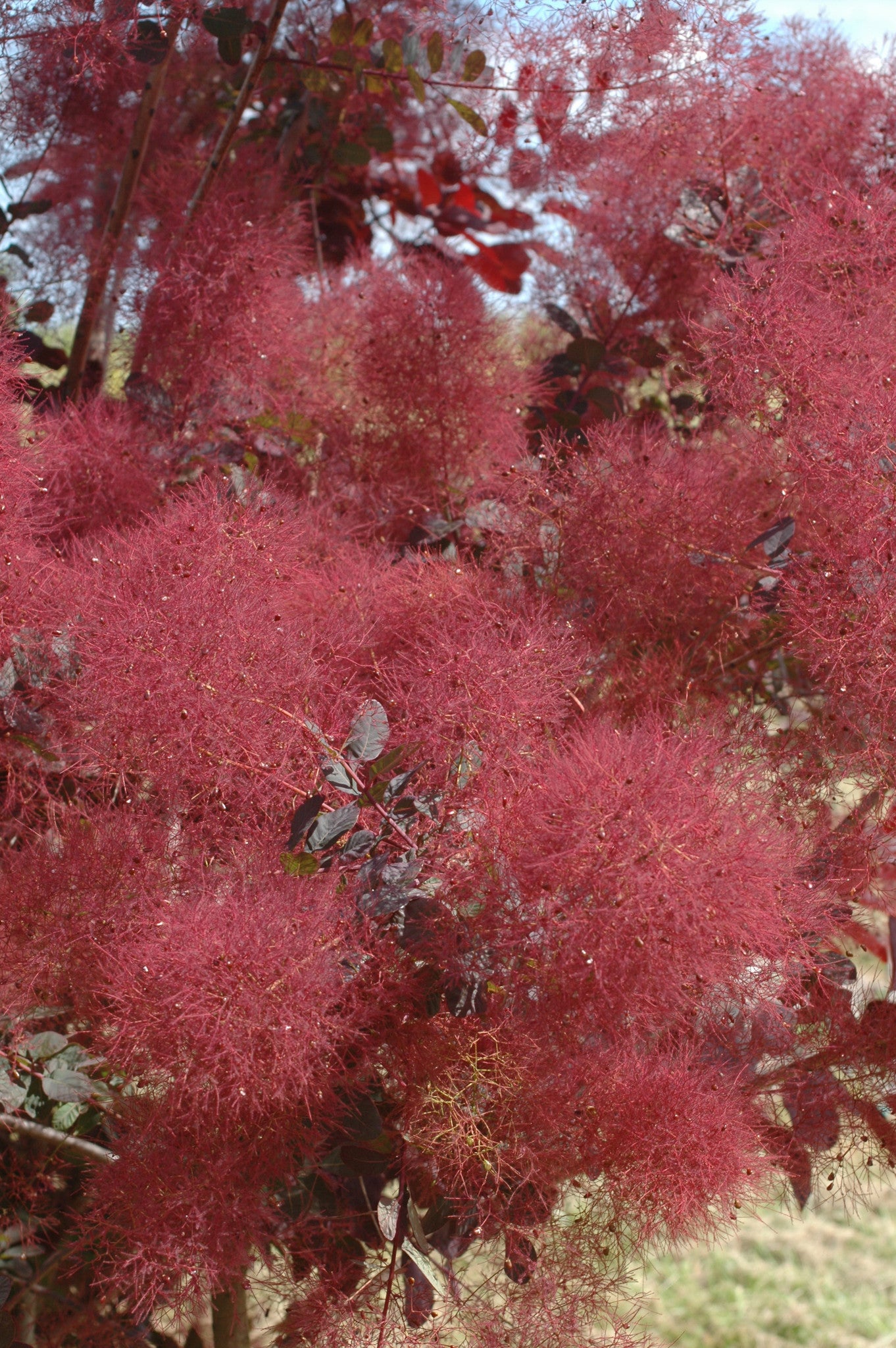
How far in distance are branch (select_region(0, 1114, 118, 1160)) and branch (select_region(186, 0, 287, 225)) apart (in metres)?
0.85

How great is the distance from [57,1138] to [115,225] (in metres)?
0.90

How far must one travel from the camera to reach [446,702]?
Result: 85 centimetres

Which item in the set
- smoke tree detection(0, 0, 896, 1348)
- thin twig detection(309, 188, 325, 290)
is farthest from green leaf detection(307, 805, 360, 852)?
thin twig detection(309, 188, 325, 290)

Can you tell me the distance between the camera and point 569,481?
1.01 metres

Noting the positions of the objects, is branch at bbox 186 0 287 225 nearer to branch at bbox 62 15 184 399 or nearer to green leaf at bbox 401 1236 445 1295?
branch at bbox 62 15 184 399

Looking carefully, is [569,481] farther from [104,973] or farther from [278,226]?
[104,973]

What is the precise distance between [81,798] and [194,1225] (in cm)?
39

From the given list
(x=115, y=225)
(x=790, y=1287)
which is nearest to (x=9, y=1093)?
(x=115, y=225)

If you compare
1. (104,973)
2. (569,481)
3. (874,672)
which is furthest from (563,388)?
(104,973)

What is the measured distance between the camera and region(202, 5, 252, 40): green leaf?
1.06 metres

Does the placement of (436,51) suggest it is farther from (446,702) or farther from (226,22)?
(446,702)

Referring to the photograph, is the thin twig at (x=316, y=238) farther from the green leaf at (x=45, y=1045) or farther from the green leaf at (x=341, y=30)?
the green leaf at (x=45, y=1045)

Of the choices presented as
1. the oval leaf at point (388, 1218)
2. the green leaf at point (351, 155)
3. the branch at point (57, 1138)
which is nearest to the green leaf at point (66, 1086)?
the branch at point (57, 1138)

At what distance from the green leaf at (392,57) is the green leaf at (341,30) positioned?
2.0 inches
